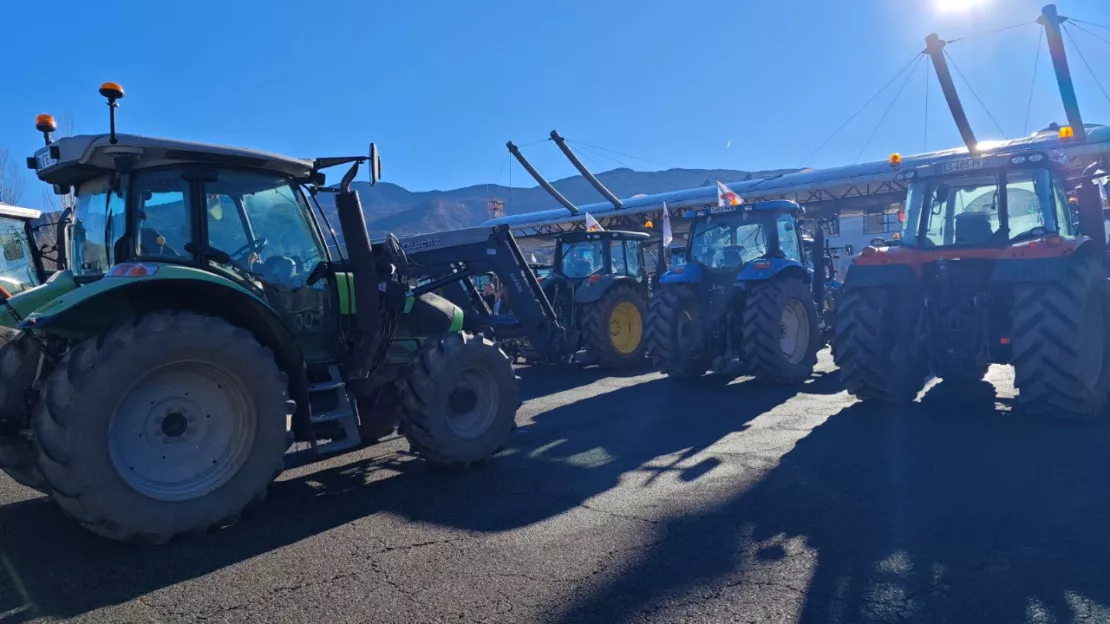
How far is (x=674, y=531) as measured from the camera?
4066mm

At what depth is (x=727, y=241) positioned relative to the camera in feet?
34.1

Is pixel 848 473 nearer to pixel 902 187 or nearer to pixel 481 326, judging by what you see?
pixel 481 326

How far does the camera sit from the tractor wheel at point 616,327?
36.7 feet

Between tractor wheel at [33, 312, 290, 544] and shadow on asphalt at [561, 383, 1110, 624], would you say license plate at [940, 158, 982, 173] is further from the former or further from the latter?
tractor wheel at [33, 312, 290, 544]

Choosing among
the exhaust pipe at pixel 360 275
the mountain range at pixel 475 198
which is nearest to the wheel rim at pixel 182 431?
the exhaust pipe at pixel 360 275

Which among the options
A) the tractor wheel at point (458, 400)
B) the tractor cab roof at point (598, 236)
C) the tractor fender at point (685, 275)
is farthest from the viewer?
the tractor cab roof at point (598, 236)

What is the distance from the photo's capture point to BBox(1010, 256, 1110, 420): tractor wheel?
620cm

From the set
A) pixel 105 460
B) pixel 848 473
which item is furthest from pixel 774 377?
pixel 105 460

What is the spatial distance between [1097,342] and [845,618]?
18.2ft

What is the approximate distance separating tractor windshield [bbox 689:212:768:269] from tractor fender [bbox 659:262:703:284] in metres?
0.29

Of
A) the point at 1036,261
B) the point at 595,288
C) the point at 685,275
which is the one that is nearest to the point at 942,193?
the point at 1036,261

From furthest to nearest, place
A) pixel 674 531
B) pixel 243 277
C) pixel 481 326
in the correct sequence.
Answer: pixel 481 326
pixel 243 277
pixel 674 531

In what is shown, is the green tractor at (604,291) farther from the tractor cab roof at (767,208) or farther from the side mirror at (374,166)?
the side mirror at (374,166)

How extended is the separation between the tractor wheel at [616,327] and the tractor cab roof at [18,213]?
7.39 metres
